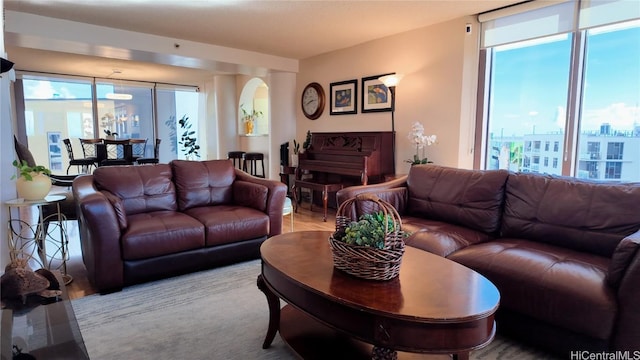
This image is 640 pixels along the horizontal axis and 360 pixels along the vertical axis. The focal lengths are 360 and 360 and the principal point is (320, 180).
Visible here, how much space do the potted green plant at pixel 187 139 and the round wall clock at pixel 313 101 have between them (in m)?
4.27

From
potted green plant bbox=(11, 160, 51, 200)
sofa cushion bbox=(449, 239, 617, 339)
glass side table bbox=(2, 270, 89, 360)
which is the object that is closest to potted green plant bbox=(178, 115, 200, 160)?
potted green plant bbox=(11, 160, 51, 200)

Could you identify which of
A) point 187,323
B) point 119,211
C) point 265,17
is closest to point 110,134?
point 265,17

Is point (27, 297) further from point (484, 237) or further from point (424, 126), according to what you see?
point (424, 126)

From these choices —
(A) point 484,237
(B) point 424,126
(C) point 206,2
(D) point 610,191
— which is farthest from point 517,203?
(C) point 206,2

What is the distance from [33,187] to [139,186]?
789 millimetres

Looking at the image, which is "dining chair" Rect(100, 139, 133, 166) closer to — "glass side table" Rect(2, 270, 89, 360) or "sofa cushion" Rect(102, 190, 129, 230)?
"sofa cushion" Rect(102, 190, 129, 230)

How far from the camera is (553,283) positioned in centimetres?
175

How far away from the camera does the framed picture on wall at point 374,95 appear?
491 cm

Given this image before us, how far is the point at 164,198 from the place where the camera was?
10.9ft

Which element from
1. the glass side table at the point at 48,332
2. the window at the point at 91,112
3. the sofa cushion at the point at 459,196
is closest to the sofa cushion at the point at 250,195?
the sofa cushion at the point at 459,196

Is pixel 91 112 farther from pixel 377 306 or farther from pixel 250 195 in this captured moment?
pixel 377 306

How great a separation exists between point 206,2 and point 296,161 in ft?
9.81

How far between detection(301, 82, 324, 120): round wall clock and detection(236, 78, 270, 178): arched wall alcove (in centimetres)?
203

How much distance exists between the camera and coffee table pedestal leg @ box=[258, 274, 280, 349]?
1.82m
